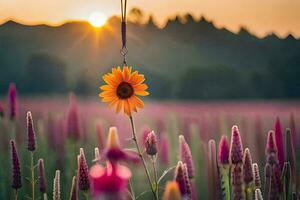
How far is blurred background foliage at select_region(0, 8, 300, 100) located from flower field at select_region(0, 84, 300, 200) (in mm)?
2472

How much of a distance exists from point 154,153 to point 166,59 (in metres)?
8.34

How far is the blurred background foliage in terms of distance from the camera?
8422 mm

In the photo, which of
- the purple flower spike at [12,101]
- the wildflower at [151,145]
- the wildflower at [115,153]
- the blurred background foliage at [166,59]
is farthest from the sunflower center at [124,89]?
the blurred background foliage at [166,59]

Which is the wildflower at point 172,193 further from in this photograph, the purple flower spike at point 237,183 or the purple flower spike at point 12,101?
the purple flower spike at point 12,101

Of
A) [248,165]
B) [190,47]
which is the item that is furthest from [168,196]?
[190,47]

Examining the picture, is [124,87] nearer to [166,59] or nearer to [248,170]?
[248,170]

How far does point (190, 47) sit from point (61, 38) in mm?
2355

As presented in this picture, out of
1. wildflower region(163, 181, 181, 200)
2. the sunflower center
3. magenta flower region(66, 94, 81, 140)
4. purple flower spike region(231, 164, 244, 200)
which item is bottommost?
purple flower spike region(231, 164, 244, 200)

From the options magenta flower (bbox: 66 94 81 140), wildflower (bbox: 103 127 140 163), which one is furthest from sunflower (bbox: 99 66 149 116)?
magenta flower (bbox: 66 94 81 140)

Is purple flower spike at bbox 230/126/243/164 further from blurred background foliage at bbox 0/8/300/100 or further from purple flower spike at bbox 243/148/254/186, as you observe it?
blurred background foliage at bbox 0/8/300/100

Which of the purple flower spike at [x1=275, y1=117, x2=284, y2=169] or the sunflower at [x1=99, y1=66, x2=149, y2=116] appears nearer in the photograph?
the sunflower at [x1=99, y1=66, x2=149, y2=116]

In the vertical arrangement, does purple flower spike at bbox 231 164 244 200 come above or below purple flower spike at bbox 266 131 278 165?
below

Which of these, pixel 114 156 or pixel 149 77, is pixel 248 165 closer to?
pixel 114 156

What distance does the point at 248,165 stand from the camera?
199 cm
